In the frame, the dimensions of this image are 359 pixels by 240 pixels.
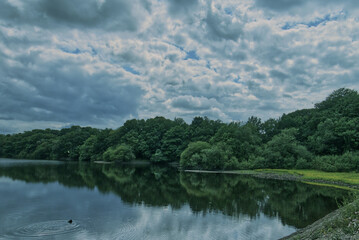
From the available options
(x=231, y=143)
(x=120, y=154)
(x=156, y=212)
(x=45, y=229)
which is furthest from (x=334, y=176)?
(x=120, y=154)

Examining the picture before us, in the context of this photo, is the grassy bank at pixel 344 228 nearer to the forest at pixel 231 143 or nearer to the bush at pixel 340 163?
the bush at pixel 340 163

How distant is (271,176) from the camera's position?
51.6 meters

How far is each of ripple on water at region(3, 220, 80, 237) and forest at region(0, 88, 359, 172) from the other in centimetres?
4887

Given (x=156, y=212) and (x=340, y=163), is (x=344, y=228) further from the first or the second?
(x=340, y=163)

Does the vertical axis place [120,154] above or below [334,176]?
above

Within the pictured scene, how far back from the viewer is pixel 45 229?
55.2ft

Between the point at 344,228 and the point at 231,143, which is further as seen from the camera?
the point at 231,143

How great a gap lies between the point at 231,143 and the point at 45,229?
2306 inches

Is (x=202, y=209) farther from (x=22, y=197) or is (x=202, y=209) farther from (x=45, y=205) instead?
(x=22, y=197)

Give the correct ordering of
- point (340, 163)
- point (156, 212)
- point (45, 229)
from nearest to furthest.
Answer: point (45, 229), point (156, 212), point (340, 163)

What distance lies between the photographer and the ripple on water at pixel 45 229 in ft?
51.8

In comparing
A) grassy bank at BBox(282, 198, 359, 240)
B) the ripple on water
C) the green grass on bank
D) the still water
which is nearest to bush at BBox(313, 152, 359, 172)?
the green grass on bank

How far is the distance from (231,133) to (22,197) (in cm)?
5713

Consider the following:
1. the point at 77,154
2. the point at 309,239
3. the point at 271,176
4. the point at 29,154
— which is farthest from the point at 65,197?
the point at 29,154
